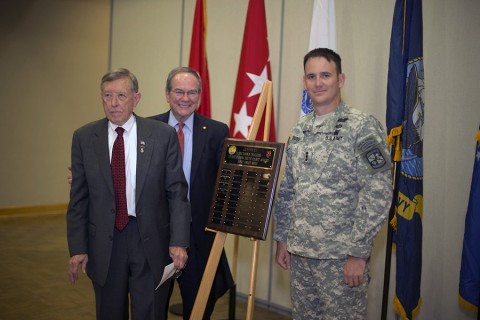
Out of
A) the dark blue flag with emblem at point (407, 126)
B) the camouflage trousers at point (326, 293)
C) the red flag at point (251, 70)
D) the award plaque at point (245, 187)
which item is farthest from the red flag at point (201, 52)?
the camouflage trousers at point (326, 293)

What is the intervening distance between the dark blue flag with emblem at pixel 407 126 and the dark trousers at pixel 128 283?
144 cm

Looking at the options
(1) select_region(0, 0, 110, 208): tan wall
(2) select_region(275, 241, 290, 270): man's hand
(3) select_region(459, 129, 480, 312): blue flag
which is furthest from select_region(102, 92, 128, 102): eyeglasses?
(1) select_region(0, 0, 110, 208): tan wall

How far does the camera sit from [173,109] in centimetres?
280

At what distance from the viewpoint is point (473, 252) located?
2.70 m

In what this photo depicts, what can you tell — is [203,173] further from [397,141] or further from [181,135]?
[397,141]

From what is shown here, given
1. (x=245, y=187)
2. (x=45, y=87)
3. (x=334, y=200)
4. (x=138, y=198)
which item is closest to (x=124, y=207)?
(x=138, y=198)

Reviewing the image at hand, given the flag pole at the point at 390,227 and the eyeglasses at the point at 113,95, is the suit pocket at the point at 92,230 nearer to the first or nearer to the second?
the eyeglasses at the point at 113,95

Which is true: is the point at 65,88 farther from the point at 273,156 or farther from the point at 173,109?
the point at 273,156

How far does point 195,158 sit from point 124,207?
632 millimetres

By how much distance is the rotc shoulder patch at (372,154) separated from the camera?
84.3 inches

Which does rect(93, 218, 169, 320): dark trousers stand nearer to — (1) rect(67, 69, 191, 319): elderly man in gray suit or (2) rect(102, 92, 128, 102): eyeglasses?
(1) rect(67, 69, 191, 319): elderly man in gray suit

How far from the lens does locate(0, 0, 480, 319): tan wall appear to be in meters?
3.17

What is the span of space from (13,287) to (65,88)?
4143mm

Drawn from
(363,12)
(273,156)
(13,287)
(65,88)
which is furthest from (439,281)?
(65,88)
